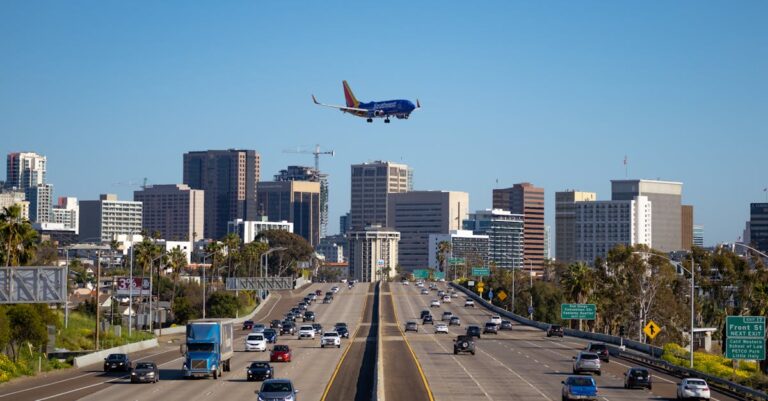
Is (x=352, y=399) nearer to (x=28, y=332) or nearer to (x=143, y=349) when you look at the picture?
(x=28, y=332)

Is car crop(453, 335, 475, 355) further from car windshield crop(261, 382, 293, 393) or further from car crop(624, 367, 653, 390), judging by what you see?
car windshield crop(261, 382, 293, 393)

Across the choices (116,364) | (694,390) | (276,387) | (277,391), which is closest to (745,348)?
(694,390)

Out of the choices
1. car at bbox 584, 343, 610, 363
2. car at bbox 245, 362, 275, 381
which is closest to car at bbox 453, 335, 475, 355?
car at bbox 584, 343, 610, 363

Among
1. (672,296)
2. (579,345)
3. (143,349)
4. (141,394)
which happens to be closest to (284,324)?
(143,349)

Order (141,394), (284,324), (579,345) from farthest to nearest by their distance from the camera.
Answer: (284,324), (579,345), (141,394)

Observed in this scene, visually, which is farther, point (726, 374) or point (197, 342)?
point (726, 374)

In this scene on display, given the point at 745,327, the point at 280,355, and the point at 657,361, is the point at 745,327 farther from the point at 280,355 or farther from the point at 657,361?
the point at 280,355
